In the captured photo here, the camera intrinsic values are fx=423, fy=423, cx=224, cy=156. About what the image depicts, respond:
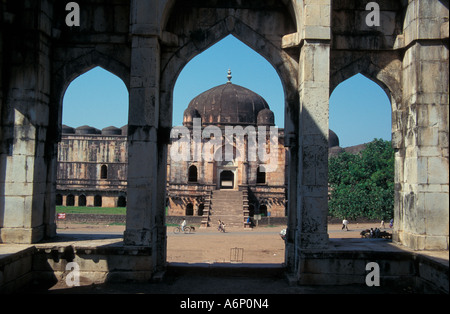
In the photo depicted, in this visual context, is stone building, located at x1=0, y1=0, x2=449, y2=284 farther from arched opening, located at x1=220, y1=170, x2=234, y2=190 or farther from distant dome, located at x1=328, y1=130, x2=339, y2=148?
distant dome, located at x1=328, y1=130, x2=339, y2=148

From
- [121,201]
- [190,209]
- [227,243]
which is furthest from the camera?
[121,201]

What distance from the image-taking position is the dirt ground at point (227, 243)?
1633 centimetres

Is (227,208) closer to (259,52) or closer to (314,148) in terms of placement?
(259,52)

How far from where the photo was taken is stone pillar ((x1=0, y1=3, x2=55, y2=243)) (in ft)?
23.6

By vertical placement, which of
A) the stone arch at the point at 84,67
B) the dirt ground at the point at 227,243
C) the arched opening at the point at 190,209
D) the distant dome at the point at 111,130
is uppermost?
the distant dome at the point at 111,130

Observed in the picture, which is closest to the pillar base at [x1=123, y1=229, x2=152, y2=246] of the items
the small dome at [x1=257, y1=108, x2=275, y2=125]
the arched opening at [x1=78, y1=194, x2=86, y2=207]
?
the small dome at [x1=257, y1=108, x2=275, y2=125]

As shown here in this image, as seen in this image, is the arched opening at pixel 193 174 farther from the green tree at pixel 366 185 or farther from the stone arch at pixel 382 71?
the stone arch at pixel 382 71

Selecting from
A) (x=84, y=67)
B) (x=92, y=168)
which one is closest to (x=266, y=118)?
(x=92, y=168)

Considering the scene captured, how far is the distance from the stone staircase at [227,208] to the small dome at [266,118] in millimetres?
5966

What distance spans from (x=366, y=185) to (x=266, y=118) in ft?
32.7

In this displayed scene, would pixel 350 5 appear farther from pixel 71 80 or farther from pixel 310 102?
pixel 71 80

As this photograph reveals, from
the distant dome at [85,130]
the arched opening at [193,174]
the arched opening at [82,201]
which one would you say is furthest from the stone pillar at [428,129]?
the distant dome at [85,130]

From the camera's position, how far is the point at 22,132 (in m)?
7.23
